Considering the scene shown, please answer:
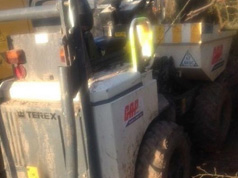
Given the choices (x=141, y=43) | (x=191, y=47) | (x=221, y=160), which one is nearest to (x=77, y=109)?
(x=141, y=43)

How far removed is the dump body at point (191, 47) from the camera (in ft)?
12.2

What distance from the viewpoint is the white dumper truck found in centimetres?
210

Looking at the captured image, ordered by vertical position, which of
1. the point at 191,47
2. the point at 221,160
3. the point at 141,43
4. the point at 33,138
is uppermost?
the point at 141,43

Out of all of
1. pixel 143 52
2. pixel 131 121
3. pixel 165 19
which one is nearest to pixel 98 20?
pixel 165 19

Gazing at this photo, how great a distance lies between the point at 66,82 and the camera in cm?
205

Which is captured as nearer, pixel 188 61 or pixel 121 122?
pixel 121 122

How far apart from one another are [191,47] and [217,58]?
618 millimetres

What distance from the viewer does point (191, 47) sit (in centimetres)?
376

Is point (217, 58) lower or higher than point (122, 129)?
higher

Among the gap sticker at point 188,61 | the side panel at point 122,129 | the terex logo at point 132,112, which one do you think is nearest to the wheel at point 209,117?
the gap sticker at point 188,61

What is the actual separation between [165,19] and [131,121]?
1.93 meters

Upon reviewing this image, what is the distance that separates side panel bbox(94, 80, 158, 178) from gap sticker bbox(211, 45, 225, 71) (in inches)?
66.1

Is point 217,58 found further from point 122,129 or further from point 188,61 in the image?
point 122,129

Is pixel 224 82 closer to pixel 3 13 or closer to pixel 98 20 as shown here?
pixel 98 20
